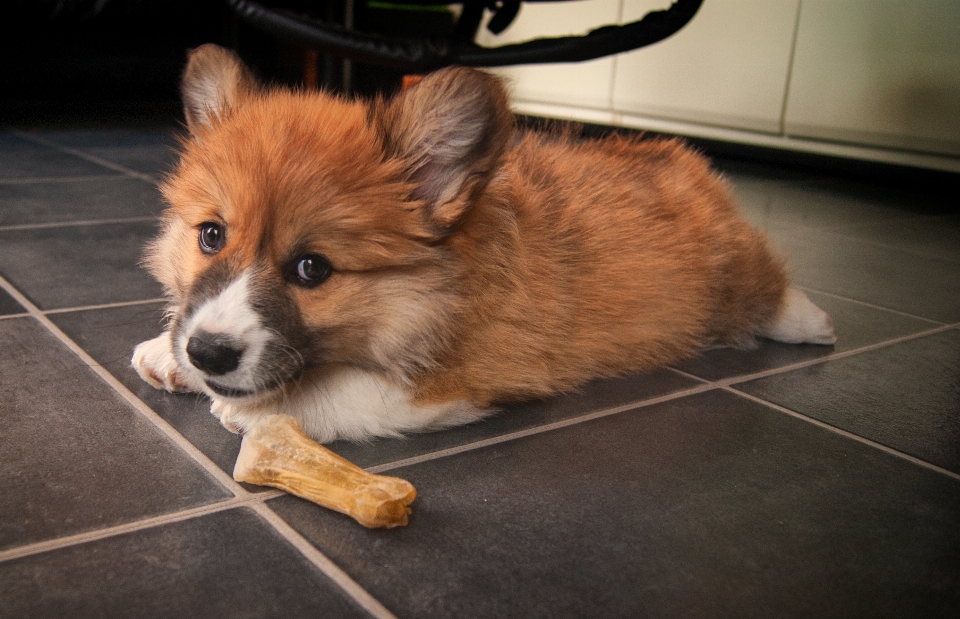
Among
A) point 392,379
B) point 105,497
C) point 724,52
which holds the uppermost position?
point 724,52

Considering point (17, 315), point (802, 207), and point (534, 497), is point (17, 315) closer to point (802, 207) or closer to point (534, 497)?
point (534, 497)

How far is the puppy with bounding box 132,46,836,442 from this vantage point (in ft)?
4.77

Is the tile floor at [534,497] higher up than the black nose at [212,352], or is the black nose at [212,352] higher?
the black nose at [212,352]

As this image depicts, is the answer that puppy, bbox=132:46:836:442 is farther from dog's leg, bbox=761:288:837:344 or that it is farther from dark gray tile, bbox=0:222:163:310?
dark gray tile, bbox=0:222:163:310

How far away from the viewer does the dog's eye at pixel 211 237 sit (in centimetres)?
153

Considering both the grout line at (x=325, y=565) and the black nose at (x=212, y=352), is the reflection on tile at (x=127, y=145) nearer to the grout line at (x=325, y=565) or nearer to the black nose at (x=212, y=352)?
the black nose at (x=212, y=352)

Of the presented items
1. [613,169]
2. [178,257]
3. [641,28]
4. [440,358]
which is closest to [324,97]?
[178,257]

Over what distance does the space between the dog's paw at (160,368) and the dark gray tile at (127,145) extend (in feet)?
7.96

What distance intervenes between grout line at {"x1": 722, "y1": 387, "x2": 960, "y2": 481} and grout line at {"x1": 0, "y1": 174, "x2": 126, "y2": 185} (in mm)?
2902

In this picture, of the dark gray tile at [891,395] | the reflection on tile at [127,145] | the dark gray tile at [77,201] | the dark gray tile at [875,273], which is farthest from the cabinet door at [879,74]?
the dark gray tile at [77,201]

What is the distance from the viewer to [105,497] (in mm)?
1330

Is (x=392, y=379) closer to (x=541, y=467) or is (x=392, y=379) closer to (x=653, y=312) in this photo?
(x=541, y=467)

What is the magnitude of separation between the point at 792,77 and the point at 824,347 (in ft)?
10.5

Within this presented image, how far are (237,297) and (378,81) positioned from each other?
428 cm
